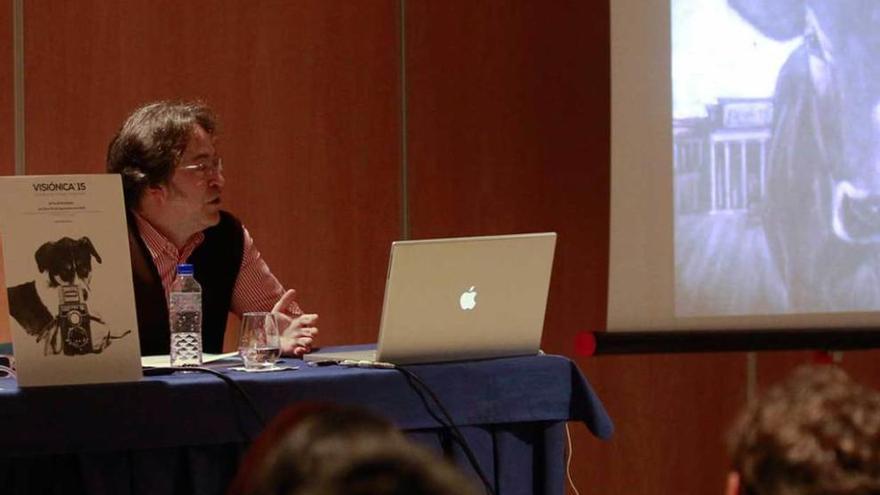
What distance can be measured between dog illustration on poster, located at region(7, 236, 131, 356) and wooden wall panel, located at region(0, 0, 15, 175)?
→ 1.84 metres

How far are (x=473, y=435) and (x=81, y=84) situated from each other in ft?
6.98

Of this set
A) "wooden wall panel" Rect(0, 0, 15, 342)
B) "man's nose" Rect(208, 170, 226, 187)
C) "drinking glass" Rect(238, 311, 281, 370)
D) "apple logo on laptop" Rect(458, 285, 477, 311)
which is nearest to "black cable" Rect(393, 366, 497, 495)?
"apple logo on laptop" Rect(458, 285, 477, 311)

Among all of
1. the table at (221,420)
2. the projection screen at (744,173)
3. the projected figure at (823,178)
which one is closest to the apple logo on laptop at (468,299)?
the table at (221,420)

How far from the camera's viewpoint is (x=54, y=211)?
2330 millimetres

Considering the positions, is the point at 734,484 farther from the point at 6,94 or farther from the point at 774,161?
the point at 6,94

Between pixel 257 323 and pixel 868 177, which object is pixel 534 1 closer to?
pixel 868 177

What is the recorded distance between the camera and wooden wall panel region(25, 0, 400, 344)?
4.10 metres

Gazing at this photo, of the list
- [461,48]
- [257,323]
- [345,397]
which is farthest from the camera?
[461,48]

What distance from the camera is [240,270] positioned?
3410mm

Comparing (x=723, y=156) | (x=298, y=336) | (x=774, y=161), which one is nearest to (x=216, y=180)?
(x=298, y=336)

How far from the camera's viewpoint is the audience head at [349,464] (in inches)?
29.4

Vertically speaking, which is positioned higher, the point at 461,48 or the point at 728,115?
the point at 461,48

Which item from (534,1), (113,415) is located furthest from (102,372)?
(534,1)

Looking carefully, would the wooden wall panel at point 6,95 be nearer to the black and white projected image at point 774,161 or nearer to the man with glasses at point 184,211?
the man with glasses at point 184,211
